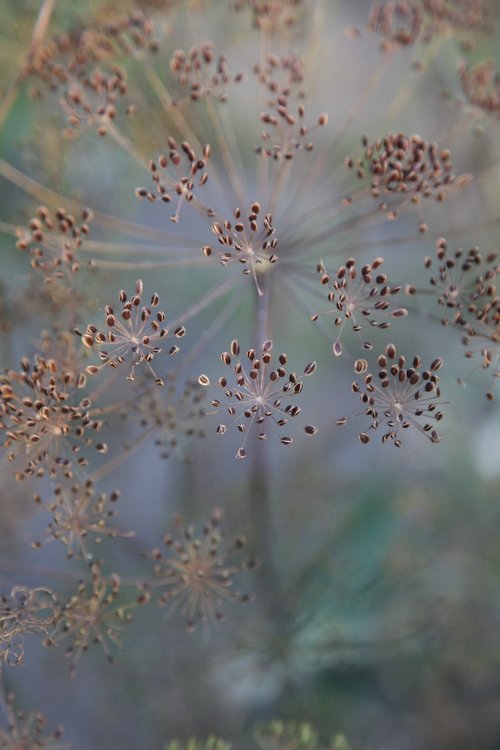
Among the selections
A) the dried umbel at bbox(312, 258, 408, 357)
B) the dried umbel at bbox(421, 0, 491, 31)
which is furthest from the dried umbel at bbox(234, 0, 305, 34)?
the dried umbel at bbox(312, 258, 408, 357)

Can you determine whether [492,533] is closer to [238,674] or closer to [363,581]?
[363,581]

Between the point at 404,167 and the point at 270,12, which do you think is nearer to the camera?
the point at 404,167

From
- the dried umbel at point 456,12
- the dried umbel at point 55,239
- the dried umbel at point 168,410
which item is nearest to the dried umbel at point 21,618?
the dried umbel at point 168,410

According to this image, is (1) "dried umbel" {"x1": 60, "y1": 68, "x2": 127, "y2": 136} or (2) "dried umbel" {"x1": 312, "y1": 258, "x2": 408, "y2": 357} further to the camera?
(1) "dried umbel" {"x1": 60, "y1": 68, "x2": 127, "y2": 136}

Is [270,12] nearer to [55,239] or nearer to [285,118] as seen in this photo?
[285,118]

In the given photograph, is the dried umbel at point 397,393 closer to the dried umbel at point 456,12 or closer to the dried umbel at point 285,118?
the dried umbel at point 285,118

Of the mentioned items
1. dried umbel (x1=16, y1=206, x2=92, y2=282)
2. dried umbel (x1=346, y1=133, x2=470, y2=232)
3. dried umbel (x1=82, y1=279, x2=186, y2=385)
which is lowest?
dried umbel (x1=82, y1=279, x2=186, y2=385)

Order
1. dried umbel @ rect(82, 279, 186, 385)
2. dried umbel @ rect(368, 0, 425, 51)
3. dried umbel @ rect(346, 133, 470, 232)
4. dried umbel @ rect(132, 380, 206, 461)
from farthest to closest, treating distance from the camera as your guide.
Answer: dried umbel @ rect(368, 0, 425, 51) < dried umbel @ rect(132, 380, 206, 461) < dried umbel @ rect(346, 133, 470, 232) < dried umbel @ rect(82, 279, 186, 385)

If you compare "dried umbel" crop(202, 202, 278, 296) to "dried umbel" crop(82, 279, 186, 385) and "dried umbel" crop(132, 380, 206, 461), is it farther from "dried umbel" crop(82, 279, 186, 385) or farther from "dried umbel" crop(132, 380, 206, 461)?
"dried umbel" crop(132, 380, 206, 461)

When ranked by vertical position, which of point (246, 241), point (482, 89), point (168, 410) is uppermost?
point (482, 89)

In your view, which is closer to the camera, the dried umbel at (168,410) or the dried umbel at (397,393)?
the dried umbel at (397,393)

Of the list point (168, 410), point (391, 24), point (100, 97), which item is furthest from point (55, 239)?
point (391, 24)
